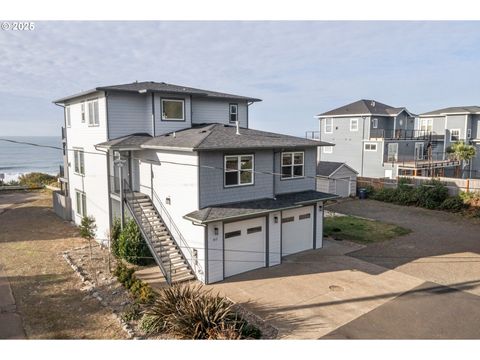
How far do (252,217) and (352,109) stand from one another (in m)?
29.3

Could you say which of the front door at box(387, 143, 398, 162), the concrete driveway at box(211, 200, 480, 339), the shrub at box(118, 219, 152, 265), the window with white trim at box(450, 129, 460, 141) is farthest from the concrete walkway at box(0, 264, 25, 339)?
the window with white trim at box(450, 129, 460, 141)

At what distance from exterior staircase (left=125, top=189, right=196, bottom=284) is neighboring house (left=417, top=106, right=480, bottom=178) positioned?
36.4 m

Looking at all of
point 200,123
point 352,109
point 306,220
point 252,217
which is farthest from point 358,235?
point 352,109

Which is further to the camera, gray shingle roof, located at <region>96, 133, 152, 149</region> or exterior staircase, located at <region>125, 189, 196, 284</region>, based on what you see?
gray shingle roof, located at <region>96, 133, 152, 149</region>

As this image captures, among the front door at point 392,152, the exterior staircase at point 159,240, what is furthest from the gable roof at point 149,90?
the front door at point 392,152

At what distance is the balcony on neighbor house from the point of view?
3816cm

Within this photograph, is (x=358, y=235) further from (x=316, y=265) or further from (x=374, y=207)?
(x=374, y=207)

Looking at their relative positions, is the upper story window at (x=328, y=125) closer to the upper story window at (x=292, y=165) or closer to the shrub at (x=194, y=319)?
the upper story window at (x=292, y=165)

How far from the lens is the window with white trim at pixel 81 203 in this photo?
21109 mm

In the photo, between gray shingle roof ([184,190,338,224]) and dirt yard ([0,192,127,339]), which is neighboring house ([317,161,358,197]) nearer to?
gray shingle roof ([184,190,338,224])

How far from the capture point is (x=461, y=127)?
4175 centimetres

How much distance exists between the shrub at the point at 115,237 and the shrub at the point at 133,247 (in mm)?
493

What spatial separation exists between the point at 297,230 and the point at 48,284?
10626mm

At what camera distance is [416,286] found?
44.3 ft
